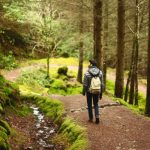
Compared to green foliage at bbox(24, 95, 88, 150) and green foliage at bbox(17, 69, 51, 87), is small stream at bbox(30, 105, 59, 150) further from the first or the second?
green foliage at bbox(17, 69, 51, 87)

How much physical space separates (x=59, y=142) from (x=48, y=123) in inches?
118

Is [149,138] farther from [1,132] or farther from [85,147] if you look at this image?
[1,132]

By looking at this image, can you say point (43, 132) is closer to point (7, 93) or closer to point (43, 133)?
point (43, 133)

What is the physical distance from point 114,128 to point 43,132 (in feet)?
8.96

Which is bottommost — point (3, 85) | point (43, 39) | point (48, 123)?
point (48, 123)

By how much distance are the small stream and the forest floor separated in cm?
51

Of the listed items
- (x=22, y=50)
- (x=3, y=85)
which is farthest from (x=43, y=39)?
(x=3, y=85)

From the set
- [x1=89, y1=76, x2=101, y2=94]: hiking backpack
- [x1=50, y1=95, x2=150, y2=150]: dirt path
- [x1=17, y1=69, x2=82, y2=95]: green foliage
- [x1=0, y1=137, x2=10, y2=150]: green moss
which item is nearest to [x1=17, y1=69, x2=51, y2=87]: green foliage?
[x1=17, y1=69, x2=82, y2=95]: green foliage

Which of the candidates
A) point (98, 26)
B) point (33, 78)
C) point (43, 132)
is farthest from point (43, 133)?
point (33, 78)

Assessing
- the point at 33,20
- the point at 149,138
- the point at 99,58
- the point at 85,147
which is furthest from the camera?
the point at 33,20

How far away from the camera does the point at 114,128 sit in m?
11.4

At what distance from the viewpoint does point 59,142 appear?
11.1 m

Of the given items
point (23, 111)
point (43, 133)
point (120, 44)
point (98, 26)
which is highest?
point (98, 26)

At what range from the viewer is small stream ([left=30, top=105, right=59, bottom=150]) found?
10.9 metres
